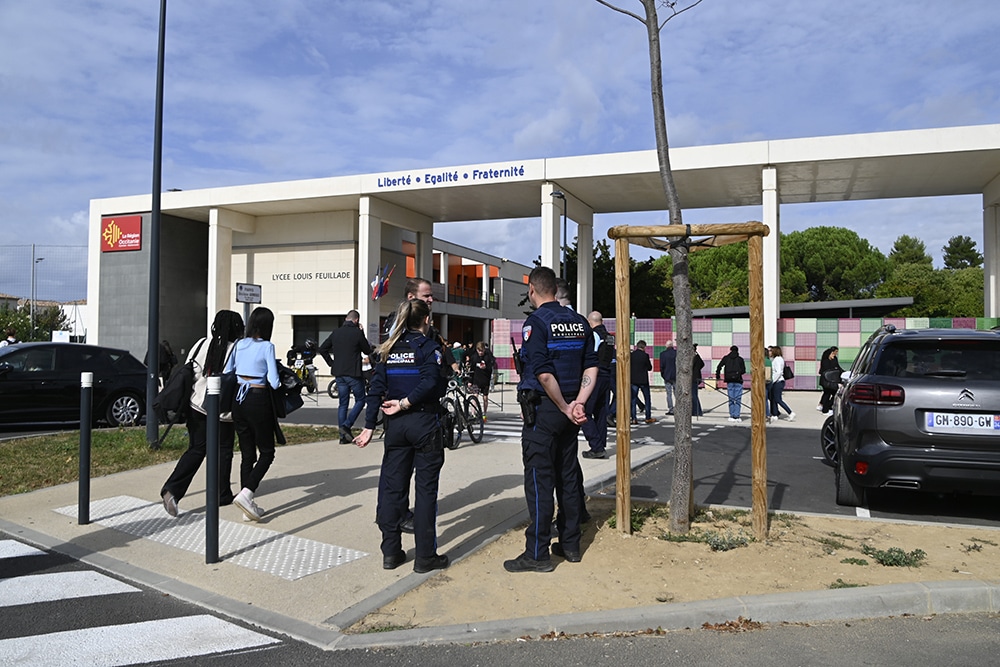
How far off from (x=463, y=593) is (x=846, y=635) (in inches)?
83.9

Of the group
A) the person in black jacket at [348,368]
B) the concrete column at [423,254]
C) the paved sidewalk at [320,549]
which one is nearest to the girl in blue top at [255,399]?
the paved sidewalk at [320,549]

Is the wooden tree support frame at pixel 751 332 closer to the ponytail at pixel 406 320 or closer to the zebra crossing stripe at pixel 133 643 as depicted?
the ponytail at pixel 406 320

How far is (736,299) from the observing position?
58.7 meters

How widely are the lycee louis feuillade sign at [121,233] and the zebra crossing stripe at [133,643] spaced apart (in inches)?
1381

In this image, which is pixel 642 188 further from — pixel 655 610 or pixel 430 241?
pixel 655 610

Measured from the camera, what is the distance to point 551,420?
5.21m

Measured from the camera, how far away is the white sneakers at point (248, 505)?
21.2 feet

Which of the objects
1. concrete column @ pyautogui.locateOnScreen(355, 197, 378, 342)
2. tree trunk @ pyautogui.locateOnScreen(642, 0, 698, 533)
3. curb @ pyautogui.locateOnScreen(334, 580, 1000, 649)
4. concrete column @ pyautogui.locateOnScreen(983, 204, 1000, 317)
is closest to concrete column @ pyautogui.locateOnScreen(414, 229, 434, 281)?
concrete column @ pyautogui.locateOnScreen(355, 197, 378, 342)

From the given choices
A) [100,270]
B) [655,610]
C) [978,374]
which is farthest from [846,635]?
[100,270]

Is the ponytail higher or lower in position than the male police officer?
higher

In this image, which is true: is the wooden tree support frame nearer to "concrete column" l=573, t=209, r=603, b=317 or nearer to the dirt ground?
the dirt ground

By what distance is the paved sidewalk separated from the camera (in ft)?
14.1

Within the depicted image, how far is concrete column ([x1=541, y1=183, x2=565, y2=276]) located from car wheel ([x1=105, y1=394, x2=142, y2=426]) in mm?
17668

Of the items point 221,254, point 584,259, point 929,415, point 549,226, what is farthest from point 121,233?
point 929,415
